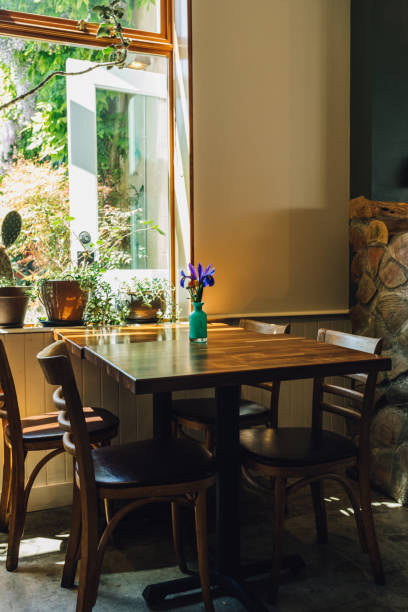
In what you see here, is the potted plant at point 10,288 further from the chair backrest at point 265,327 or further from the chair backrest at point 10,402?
the chair backrest at point 265,327

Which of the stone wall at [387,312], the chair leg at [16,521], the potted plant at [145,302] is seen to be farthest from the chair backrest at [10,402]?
the stone wall at [387,312]

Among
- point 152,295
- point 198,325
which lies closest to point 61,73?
point 152,295

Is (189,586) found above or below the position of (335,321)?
below

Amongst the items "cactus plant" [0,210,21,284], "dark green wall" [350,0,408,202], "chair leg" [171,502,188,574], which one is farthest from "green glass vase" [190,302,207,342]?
"dark green wall" [350,0,408,202]

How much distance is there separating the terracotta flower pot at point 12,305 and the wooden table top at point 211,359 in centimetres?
47

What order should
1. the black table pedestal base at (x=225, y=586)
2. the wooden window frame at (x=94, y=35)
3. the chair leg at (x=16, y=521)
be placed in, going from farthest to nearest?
the wooden window frame at (x=94, y=35), the chair leg at (x=16, y=521), the black table pedestal base at (x=225, y=586)

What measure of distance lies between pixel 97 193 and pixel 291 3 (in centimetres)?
169

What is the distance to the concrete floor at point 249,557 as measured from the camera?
6.83 feet

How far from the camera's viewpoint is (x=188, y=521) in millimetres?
2746

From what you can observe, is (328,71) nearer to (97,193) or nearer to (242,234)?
(242,234)

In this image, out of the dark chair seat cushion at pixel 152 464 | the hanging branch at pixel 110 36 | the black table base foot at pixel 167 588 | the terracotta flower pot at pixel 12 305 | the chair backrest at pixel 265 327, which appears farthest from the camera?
the hanging branch at pixel 110 36

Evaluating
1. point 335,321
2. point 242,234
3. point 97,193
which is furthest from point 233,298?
point 97,193

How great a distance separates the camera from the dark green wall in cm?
351

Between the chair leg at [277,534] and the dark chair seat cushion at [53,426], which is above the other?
the dark chair seat cushion at [53,426]
